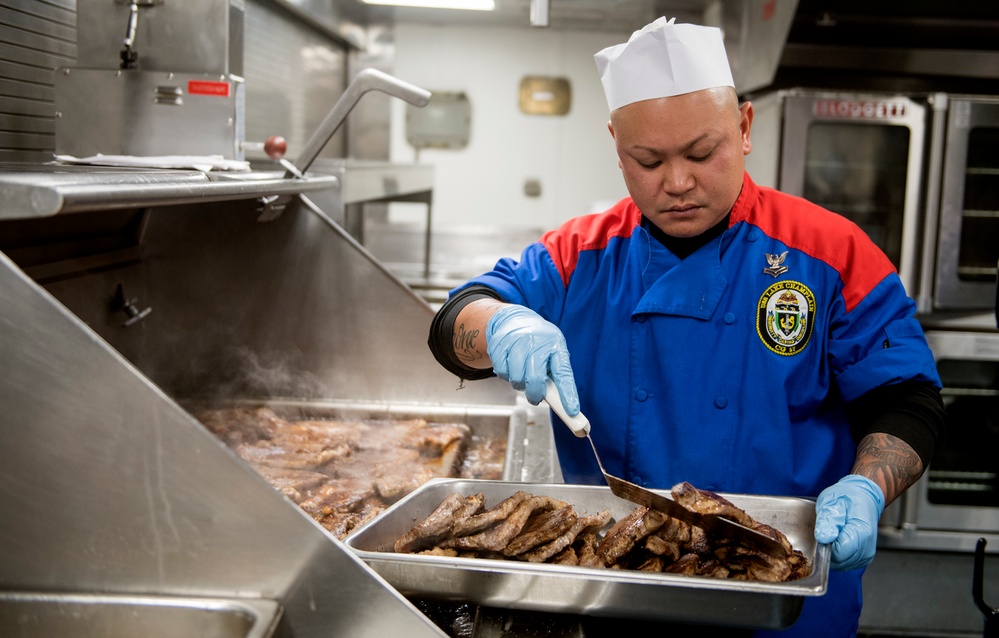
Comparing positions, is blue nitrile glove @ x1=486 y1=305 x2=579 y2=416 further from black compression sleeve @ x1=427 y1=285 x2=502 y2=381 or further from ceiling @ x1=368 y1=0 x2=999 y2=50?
ceiling @ x1=368 y1=0 x2=999 y2=50

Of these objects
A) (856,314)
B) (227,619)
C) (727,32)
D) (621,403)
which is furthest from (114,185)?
(727,32)

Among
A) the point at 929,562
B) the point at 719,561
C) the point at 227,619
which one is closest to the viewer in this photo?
the point at 227,619

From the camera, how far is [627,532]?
4.39ft

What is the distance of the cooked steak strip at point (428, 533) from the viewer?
128 cm

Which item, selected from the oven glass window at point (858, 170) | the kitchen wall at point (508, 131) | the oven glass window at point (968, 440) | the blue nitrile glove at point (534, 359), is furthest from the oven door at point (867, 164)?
the blue nitrile glove at point (534, 359)

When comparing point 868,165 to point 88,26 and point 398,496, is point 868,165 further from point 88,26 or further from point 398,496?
point 88,26

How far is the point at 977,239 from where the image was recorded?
4.01 m

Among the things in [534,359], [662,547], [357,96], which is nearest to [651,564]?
[662,547]

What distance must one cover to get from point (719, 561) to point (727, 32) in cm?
418

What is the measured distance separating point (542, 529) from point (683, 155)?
795 mm

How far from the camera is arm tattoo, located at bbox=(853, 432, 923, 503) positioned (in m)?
1.53

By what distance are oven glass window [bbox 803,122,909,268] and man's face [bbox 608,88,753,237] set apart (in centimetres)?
246

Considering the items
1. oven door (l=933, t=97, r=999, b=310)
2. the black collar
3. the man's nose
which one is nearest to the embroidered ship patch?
the black collar

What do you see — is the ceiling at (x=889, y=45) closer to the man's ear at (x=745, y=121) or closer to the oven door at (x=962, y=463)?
the oven door at (x=962, y=463)
